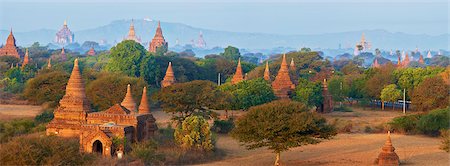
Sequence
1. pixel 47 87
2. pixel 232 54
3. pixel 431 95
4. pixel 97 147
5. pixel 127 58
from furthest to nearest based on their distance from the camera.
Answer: pixel 232 54 < pixel 127 58 < pixel 431 95 < pixel 47 87 < pixel 97 147

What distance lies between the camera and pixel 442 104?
52812mm

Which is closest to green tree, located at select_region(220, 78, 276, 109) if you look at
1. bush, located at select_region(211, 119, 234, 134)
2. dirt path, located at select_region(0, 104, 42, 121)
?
bush, located at select_region(211, 119, 234, 134)

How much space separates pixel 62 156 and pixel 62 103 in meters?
12.5

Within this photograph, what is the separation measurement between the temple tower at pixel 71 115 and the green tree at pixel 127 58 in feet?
109

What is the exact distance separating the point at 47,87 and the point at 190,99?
13.8 meters

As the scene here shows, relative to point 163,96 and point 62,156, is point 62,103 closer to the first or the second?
point 163,96

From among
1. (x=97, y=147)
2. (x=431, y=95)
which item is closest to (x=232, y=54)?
(x=431, y=95)

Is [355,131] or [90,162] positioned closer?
[90,162]

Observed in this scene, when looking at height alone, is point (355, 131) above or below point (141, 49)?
below

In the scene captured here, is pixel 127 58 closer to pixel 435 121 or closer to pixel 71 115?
pixel 435 121

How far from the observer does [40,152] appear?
2169 cm

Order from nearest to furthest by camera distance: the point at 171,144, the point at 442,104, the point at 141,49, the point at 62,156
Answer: the point at 62,156, the point at 171,144, the point at 442,104, the point at 141,49

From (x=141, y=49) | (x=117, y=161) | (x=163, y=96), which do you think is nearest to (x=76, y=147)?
(x=117, y=161)

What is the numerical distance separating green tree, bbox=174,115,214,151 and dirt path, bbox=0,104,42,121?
15.7m
